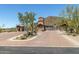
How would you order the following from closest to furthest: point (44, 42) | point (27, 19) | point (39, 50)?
point (39, 50) < point (44, 42) < point (27, 19)

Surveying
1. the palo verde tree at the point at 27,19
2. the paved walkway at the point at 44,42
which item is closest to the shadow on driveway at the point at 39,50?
the paved walkway at the point at 44,42

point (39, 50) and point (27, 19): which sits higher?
point (27, 19)

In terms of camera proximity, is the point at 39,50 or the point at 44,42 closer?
the point at 39,50

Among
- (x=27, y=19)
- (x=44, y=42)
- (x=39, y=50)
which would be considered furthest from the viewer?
(x=27, y=19)

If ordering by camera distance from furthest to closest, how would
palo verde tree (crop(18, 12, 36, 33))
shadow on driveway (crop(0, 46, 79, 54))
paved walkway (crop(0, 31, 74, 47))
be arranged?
palo verde tree (crop(18, 12, 36, 33)) < paved walkway (crop(0, 31, 74, 47)) < shadow on driveway (crop(0, 46, 79, 54))

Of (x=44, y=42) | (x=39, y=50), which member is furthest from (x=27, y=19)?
(x=39, y=50)

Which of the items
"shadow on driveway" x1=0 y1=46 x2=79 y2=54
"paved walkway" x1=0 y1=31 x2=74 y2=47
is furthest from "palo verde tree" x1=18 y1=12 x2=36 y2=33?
"shadow on driveway" x1=0 y1=46 x2=79 y2=54

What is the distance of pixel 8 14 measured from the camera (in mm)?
7090

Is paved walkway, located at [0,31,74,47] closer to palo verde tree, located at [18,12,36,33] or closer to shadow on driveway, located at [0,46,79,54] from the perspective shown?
shadow on driveway, located at [0,46,79,54]

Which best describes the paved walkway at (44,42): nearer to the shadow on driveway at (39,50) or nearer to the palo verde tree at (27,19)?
the shadow on driveway at (39,50)

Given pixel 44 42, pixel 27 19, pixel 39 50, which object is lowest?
pixel 39 50

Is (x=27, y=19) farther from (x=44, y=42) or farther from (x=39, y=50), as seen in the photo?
(x=39, y=50)

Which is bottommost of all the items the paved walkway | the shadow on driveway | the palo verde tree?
the shadow on driveway
